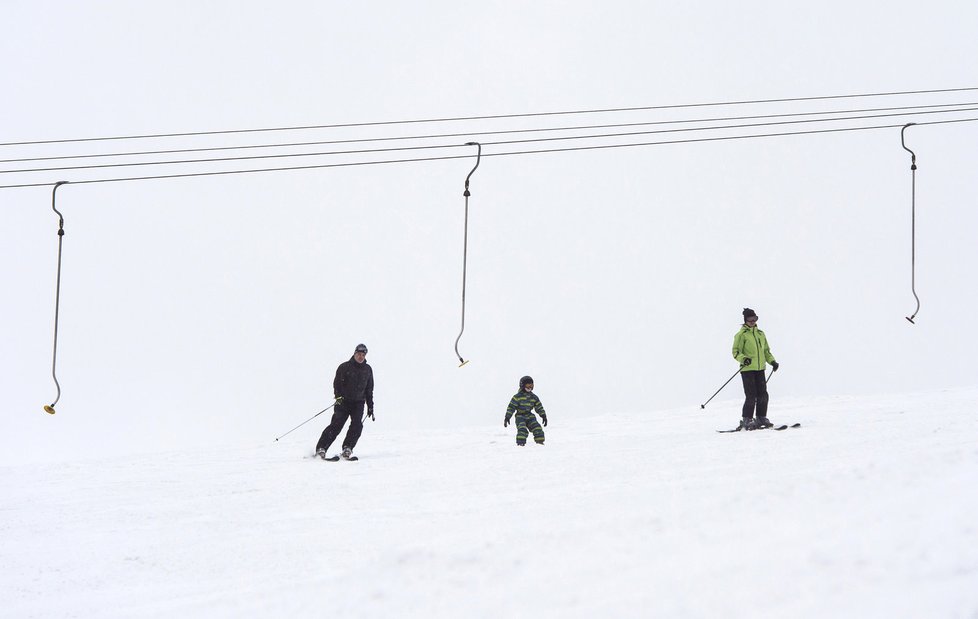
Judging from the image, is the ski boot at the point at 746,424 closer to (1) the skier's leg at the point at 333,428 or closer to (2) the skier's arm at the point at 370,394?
(2) the skier's arm at the point at 370,394

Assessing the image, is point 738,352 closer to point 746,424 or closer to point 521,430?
point 746,424

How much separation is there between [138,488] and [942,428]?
10.5m

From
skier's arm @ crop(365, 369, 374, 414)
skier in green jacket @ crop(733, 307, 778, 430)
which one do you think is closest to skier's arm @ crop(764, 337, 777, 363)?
skier in green jacket @ crop(733, 307, 778, 430)

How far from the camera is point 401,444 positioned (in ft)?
60.0

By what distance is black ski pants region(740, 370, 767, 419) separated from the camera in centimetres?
1588

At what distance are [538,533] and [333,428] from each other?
7.01 metres

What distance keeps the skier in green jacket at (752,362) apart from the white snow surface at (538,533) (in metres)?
0.64

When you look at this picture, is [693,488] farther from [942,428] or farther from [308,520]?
[942,428]

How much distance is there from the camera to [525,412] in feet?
53.9

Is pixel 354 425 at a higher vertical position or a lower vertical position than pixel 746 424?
lower

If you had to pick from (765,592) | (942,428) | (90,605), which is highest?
(942,428)

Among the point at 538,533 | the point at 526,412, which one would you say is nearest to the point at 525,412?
the point at 526,412


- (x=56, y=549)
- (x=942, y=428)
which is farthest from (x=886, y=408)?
(x=56, y=549)

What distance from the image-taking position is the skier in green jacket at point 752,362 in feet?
51.9
